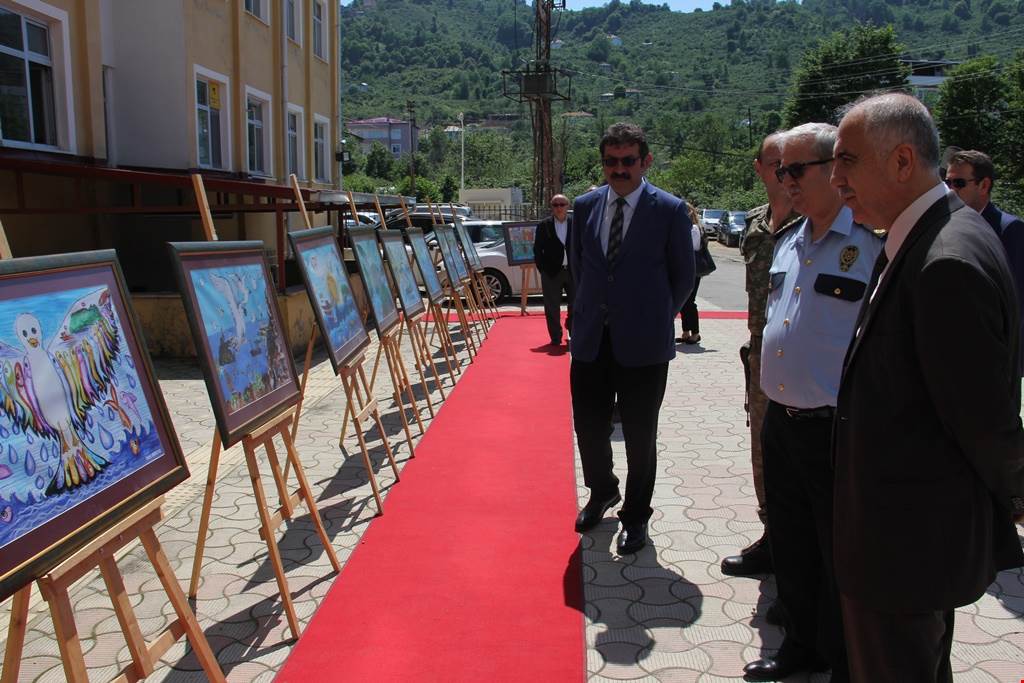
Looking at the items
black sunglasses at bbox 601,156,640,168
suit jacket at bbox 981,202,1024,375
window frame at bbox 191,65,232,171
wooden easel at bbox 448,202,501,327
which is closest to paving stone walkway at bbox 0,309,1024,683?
suit jacket at bbox 981,202,1024,375

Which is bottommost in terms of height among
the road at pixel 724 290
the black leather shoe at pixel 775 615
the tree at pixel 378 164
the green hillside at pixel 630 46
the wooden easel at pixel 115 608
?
the black leather shoe at pixel 775 615

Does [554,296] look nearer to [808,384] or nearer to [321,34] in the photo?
[808,384]

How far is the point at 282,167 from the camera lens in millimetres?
17969

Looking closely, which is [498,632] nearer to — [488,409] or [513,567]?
[513,567]

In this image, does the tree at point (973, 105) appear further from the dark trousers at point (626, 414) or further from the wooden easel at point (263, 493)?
the wooden easel at point (263, 493)

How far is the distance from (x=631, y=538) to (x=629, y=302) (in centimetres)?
124

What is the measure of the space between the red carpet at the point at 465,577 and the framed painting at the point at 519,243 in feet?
24.4

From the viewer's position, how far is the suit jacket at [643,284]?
4.15 m

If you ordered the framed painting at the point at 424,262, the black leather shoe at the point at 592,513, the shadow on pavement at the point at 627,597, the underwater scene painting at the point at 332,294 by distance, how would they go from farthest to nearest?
1. the framed painting at the point at 424,262
2. the underwater scene painting at the point at 332,294
3. the black leather shoe at the point at 592,513
4. the shadow on pavement at the point at 627,597

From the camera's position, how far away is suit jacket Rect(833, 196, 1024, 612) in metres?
1.81

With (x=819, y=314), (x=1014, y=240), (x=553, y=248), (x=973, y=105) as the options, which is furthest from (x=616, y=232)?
(x=973, y=105)

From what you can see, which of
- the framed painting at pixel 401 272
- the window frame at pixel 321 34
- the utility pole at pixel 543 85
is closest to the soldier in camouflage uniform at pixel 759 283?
the framed painting at pixel 401 272

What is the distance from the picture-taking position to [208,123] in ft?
48.3

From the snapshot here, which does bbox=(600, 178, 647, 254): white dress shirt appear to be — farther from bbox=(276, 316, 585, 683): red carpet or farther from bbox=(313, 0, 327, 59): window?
bbox=(313, 0, 327, 59): window
